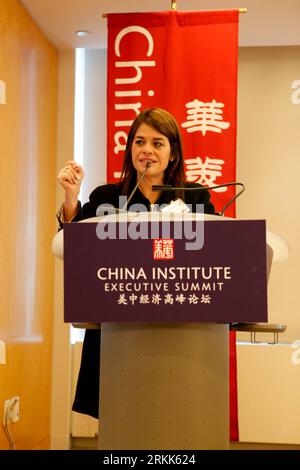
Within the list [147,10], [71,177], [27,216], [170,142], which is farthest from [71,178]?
[147,10]

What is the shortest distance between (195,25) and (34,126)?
3.77 ft

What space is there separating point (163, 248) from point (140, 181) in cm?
61

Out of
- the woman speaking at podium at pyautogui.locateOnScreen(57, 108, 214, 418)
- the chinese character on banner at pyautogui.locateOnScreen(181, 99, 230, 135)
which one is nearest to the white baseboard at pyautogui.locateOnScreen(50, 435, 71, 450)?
the chinese character on banner at pyautogui.locateOnScreen(181, 99, 230, 135)

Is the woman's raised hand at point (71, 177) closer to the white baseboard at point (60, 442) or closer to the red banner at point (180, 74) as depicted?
the red banner at point (180, 74)

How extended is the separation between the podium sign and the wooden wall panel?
2066 millimetres

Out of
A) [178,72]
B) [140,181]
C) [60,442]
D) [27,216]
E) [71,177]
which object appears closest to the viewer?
[71,177]

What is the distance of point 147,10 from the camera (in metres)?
3.67

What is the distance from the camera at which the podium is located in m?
1.23

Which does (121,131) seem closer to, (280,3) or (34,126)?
(34,126)

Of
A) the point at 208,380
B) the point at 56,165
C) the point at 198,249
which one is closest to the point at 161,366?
the point at 208,380

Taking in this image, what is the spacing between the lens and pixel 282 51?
14.0ft

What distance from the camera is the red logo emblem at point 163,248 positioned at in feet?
4.02

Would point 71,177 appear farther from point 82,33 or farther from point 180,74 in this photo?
point 82,33

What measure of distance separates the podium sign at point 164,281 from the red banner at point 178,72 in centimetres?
209
